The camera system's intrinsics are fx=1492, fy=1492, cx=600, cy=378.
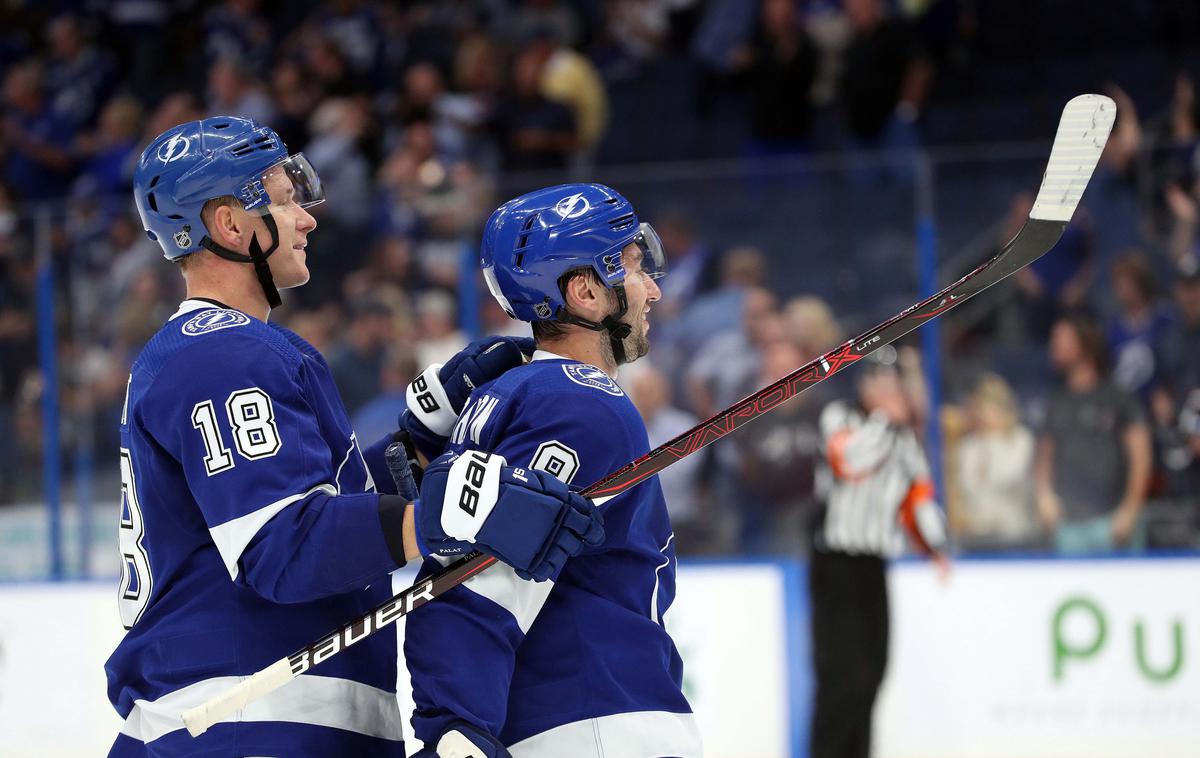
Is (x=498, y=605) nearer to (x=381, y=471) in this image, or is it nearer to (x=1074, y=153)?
(x=381, y=471)

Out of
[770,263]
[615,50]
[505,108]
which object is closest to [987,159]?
[770,263]

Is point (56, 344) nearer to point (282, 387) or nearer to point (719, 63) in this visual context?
point (719, 63)

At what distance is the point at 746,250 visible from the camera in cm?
568

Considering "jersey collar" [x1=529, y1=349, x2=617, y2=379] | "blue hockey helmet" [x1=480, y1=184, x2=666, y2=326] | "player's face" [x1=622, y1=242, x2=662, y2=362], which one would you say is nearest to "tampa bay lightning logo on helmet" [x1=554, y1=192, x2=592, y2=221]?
"blue hockey helmet" [x1=480, y1=184, x2=666, y2=326]

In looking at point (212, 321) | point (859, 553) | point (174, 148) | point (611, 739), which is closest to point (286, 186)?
point (174, 148)

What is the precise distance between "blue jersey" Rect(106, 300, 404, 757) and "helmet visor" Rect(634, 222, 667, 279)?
535 mm

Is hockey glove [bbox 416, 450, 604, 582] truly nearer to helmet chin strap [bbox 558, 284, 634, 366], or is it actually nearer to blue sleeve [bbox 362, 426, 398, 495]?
helmet chin strap [bbox 558, 284, 634, 366]

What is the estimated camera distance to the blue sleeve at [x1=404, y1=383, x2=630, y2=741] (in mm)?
1984

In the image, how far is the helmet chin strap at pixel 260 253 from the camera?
2158mm

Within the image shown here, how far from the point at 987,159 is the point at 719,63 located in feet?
9.54

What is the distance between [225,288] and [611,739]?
2.80 ft

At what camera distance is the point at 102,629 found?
218 inches

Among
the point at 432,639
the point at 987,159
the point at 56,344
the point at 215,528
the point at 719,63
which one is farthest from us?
the point at 719,63

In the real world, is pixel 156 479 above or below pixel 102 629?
above
